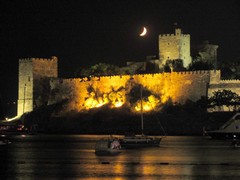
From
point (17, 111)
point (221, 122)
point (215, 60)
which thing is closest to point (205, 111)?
point (221, 122)

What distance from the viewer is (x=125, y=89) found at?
222 feet

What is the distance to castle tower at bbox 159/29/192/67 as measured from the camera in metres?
67.2

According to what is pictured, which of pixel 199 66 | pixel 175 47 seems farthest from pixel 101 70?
pixel 199 66

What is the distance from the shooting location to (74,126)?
67.7m

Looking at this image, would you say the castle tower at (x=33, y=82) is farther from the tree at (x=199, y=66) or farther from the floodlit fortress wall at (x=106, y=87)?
the tree at (x=199, y=66)

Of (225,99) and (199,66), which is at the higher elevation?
(199,66)

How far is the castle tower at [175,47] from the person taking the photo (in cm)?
6719

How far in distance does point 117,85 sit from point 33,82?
9.24 m

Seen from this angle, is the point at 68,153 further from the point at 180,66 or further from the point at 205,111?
the point at 180,66

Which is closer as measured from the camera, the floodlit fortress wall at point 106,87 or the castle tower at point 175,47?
the floodlit fortress wall at point 106,87


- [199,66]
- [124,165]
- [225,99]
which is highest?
[199,66]

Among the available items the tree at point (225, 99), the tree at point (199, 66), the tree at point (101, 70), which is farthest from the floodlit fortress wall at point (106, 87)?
the tree at point (101, 70)

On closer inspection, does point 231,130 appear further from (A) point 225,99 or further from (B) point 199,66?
(B) point 199,66

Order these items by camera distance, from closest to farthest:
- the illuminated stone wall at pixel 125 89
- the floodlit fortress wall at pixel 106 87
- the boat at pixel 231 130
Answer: the boat at pixel 231 130 → the floodlit fortress wall at pixel 106 87 → the illuminated stone wall at pixel 125 89
